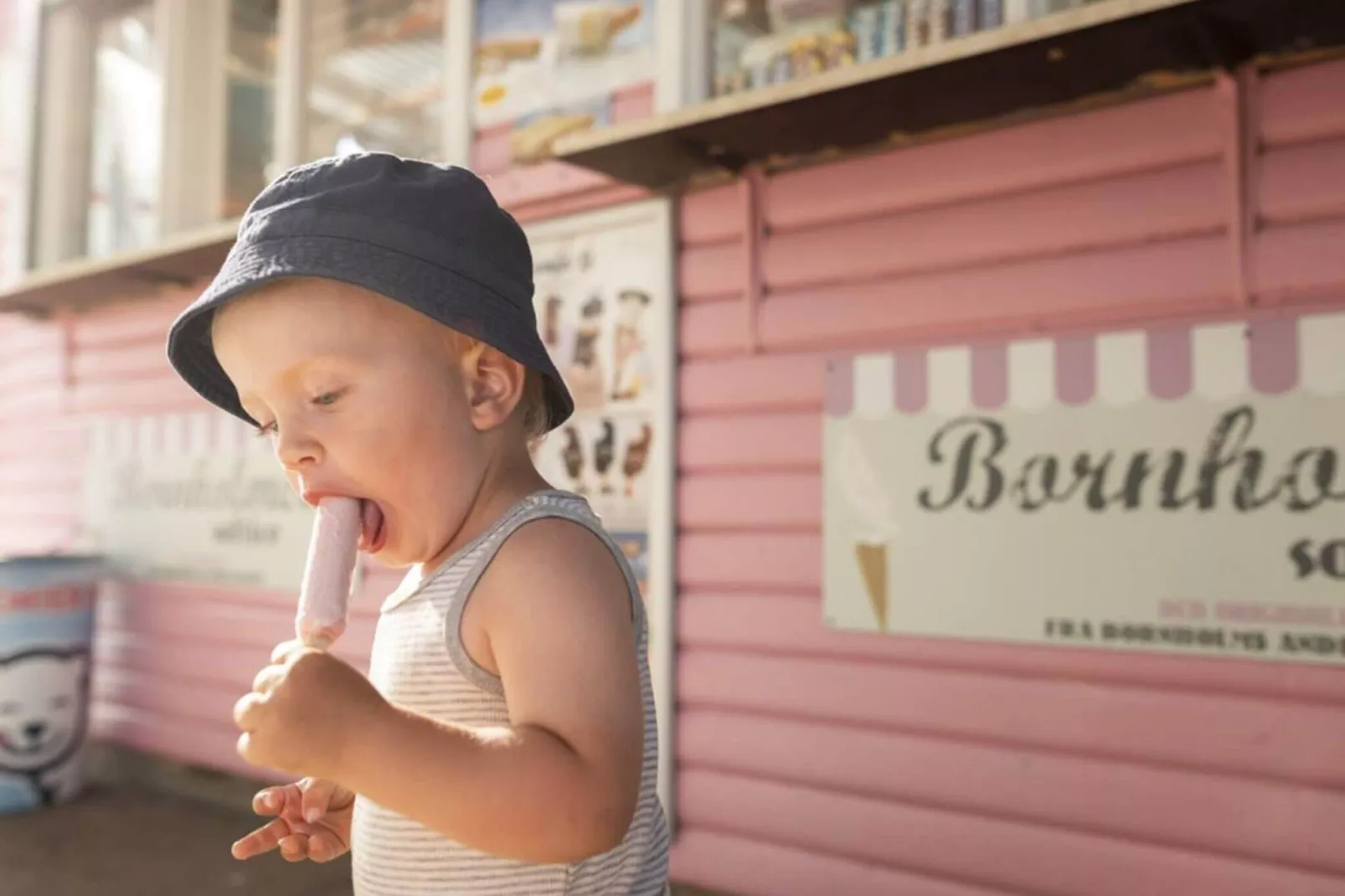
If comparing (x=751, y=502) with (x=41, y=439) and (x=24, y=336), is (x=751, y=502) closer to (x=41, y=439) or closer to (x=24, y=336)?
(x=41, y=439)

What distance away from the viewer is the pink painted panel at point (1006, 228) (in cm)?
257

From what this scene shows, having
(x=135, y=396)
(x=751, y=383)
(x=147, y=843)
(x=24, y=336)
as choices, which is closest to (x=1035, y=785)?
(x=751, y=383)

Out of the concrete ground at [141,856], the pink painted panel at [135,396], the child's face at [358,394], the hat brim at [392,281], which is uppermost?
the pink painted panel at [135,396]

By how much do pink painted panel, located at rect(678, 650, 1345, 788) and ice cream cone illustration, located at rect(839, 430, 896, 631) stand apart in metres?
0.21

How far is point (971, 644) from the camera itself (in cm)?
281

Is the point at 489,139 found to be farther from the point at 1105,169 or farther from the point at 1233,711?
the point at 1233,711

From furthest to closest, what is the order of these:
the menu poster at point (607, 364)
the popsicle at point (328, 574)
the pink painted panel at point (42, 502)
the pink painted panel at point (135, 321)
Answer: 1. the pink painted panel at point (42, 502)
2. the pink painted panel at point (135, 321)
3. the menu poster at point (607, 364)
4. the popsicle at point (328, 574)

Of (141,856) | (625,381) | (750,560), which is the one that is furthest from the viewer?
(141,856)

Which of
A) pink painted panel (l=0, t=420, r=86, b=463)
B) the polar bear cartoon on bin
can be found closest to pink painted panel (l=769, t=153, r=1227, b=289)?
the polar bear cartoon on bin

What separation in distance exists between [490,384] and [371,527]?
0.22 meters

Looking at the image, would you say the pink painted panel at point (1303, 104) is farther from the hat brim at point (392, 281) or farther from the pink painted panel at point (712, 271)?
the hat brim at point (392, 281)

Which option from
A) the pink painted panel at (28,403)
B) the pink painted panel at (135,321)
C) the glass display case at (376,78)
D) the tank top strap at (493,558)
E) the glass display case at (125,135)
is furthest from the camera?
the pink painted panel at (28,403)

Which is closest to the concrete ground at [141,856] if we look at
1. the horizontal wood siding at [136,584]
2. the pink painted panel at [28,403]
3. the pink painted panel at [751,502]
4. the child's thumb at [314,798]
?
the horizontal wood siding at [136,584]

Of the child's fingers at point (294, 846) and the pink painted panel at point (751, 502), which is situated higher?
the pink painted panel at point (751, 502)
